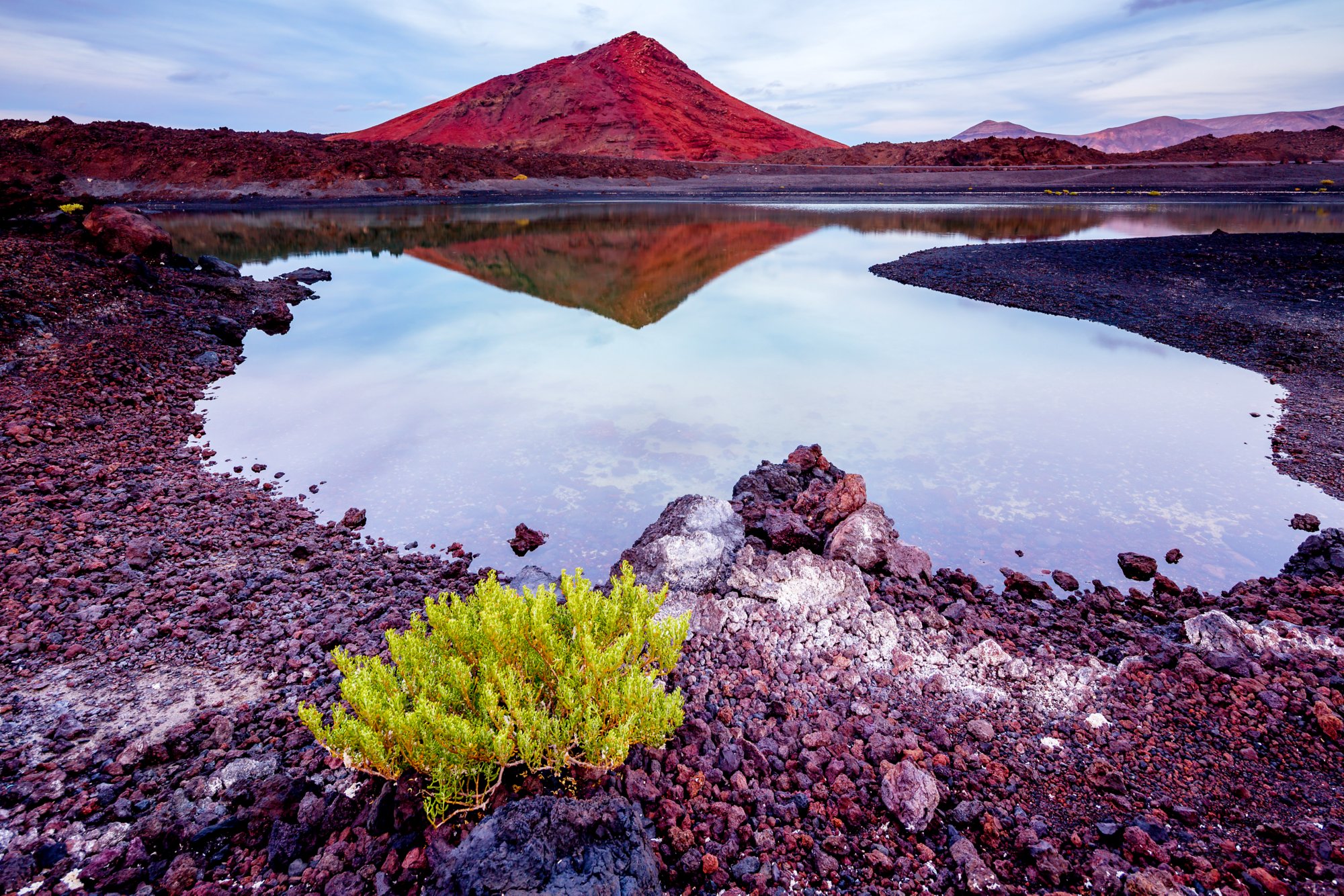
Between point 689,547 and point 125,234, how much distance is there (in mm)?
18488

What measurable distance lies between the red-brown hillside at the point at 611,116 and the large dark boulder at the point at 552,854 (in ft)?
398

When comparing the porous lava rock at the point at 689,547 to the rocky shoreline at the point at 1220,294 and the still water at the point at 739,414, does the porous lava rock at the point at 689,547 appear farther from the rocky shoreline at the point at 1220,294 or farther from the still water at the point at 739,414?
the rocky shoreline at the point at 1220,294

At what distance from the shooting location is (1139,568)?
5.52 meters

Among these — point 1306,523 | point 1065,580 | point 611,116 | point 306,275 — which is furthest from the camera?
point 611,116

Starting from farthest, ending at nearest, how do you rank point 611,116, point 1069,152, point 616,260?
1. point 611,116
2. point 1069,152
3. point 616,260

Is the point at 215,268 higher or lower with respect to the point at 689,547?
higher

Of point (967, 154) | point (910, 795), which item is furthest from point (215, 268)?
point (967, 154)

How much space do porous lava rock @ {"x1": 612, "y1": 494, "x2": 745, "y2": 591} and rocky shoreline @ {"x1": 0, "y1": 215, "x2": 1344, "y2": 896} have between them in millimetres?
27

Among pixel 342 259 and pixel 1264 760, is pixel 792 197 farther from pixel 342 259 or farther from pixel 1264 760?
pixel 1264 760

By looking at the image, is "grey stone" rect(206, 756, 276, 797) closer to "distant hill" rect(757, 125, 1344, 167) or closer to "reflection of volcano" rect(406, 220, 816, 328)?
"reflection of volcano" rect(406, 220, 816, 328)

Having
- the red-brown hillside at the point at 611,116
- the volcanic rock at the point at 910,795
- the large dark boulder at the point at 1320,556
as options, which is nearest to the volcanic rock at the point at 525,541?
the volcanic rock at the point at 910,795

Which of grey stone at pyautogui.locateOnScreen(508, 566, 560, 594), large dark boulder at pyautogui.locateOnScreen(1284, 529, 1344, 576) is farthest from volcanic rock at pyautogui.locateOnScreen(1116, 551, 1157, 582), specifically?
grey stone at pyautogui.locateOnScreen(508, 566, 560, 594)

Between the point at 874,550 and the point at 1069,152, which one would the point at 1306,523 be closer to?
the point at 874,550

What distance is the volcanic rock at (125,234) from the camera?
1652cm
